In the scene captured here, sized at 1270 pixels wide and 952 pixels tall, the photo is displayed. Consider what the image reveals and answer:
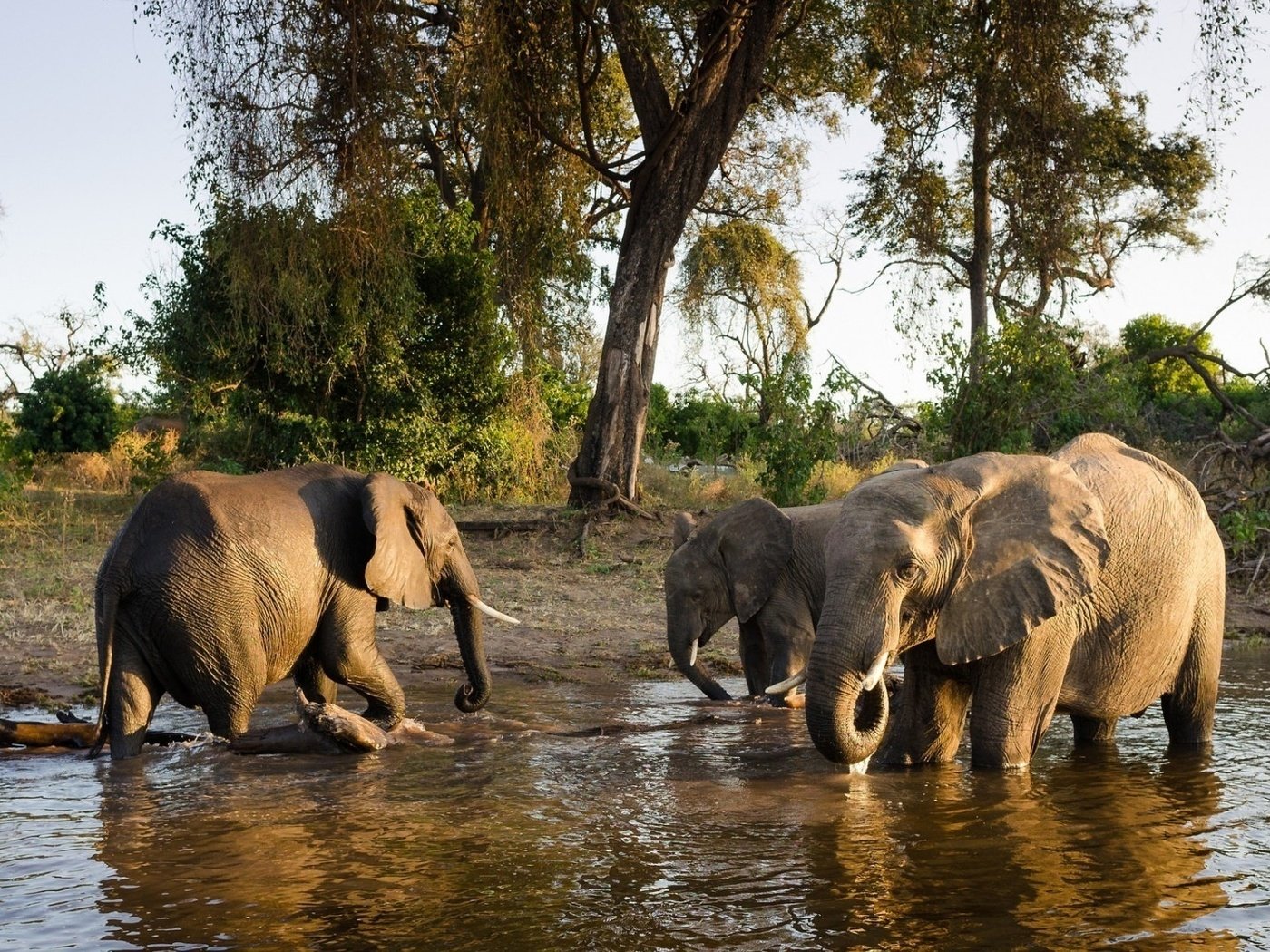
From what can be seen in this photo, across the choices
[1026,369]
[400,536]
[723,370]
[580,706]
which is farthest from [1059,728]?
[723,370]

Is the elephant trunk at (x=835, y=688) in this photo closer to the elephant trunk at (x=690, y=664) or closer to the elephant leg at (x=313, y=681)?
the elephant trunk at (x=690, y=664)

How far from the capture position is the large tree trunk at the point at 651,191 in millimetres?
17828

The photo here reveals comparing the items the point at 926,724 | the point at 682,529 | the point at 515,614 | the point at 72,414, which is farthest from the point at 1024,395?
the point at 72,414

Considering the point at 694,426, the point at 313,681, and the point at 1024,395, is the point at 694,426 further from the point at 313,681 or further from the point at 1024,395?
the point at 313,681

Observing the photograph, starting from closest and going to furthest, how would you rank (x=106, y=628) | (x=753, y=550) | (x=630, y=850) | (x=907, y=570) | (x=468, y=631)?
1. (x=630, y=850)
2. (x=907, y=570)
3. (x=106, y=628)
4. (x=468, y=631)
5. (x=753, y=550)

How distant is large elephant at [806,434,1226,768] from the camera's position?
6203 mm

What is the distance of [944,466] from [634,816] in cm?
218

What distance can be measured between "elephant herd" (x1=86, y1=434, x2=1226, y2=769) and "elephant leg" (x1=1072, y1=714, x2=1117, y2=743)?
0.01 m

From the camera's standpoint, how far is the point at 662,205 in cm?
1800

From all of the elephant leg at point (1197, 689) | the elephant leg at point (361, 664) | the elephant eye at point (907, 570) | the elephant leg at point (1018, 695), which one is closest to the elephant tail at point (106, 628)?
the elephant leg at point (361, 664)

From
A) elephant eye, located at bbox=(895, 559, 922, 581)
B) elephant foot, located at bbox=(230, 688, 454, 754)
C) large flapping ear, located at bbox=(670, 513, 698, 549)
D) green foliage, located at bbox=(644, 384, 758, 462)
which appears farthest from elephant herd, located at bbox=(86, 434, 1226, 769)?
green foliage, located at bbox=(644, 384, 758, 462)

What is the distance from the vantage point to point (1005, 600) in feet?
20.9

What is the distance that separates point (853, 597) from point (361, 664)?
3.25 metres

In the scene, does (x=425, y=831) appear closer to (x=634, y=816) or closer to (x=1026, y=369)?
(x=634, y=816)
